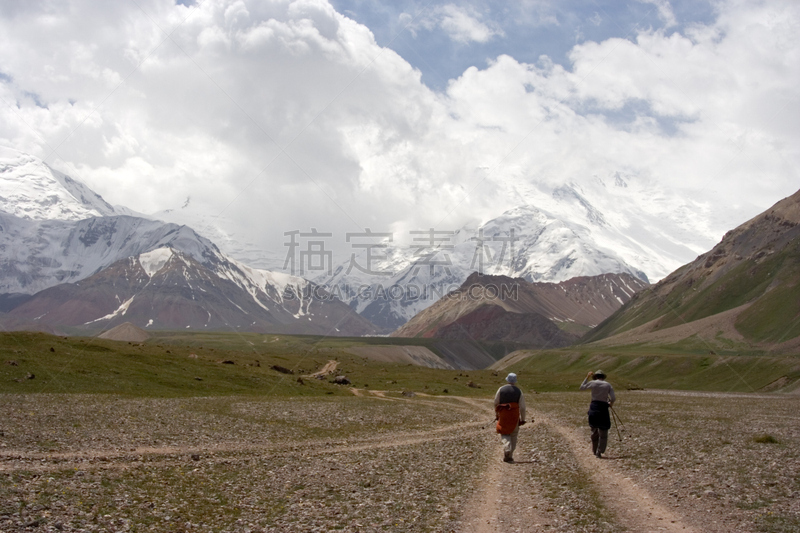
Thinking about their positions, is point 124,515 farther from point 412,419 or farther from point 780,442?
point 412,419

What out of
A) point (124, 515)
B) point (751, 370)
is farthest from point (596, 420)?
point (751, 370)

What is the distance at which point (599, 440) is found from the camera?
26.3 m

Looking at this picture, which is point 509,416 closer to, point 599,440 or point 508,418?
point 508,418

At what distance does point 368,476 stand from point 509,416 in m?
6.78

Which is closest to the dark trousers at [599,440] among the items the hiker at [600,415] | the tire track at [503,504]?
the hiker at [600,415]

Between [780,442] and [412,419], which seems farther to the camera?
[412,419]

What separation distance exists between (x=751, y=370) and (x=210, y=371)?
102m

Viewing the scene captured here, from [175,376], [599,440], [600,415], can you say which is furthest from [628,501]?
[175,376]

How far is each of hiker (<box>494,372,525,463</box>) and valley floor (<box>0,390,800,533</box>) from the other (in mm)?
879

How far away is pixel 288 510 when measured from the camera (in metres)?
17.4

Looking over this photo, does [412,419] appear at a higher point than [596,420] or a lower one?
lower

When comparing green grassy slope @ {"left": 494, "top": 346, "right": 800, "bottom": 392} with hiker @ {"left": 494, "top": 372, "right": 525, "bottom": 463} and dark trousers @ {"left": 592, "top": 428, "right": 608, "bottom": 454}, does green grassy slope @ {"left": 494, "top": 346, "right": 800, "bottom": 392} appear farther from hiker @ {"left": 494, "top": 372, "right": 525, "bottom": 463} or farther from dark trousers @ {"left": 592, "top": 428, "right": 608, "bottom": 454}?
hiker @ {"left": 494, "top": 372, "right": 525, "bottom": 463}

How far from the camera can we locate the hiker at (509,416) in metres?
26.4

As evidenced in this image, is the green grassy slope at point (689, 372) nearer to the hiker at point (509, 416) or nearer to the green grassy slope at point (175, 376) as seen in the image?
the green grassy slope at point (175, 376)
